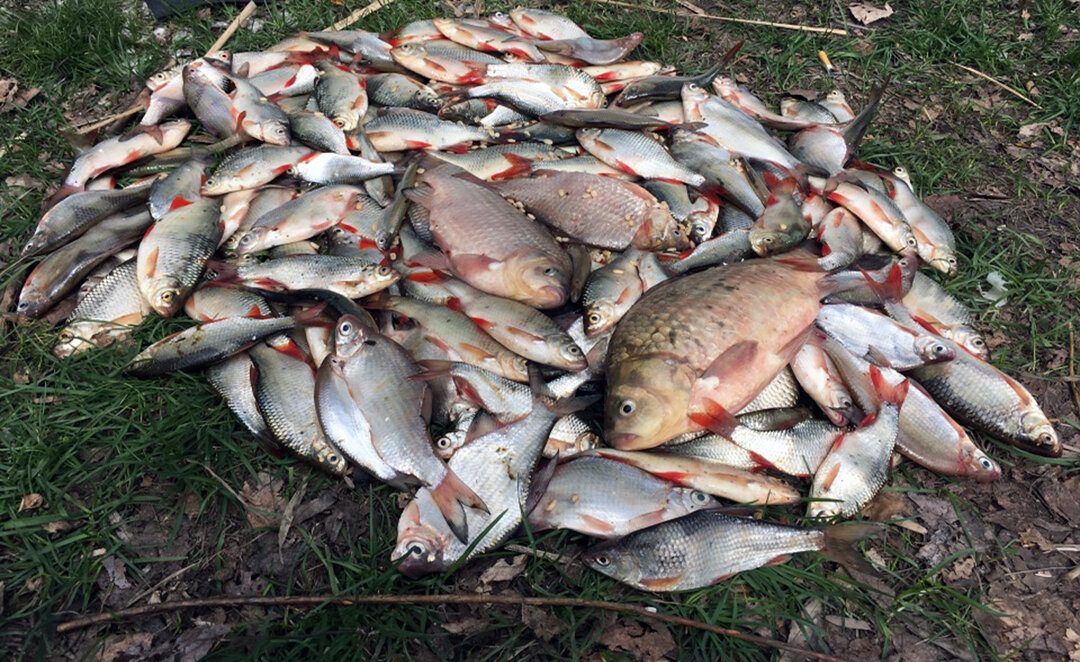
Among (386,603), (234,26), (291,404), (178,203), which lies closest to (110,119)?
(234,26)

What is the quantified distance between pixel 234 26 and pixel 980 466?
5.09 meters

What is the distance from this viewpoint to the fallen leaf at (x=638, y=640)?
265cm

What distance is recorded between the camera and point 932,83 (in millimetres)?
5027

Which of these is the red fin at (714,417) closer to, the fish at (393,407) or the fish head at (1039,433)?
the fish at (393,407)

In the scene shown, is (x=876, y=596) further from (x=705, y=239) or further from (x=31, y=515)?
(x=31, y=515)

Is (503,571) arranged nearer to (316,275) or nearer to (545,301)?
(545,301)

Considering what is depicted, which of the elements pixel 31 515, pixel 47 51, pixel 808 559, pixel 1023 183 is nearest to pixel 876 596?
pixel 808 559

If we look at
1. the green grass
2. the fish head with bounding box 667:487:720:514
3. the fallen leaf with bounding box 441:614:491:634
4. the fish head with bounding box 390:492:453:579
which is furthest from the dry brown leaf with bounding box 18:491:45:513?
the fish head with bounding box 667:487:720:514

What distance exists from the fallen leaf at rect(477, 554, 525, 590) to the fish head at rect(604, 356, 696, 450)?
23.1 inches

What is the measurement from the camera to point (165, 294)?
10.6 feet

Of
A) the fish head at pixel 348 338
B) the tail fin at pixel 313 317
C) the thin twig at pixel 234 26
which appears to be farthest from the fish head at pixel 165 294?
the thin twig at pixel 234 26

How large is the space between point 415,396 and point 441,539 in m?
0.55

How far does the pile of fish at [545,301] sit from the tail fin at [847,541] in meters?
0.02

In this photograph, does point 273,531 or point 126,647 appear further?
point 273,531
